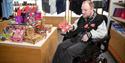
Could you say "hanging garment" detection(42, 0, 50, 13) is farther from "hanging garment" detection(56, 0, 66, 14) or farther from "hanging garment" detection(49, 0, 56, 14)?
"hanging garment" detection(56, 0, 66, 14)

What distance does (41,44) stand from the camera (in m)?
2.01

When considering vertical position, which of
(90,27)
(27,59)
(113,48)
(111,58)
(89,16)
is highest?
(89,16)

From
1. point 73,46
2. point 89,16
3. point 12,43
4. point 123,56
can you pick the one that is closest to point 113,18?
point 123,56

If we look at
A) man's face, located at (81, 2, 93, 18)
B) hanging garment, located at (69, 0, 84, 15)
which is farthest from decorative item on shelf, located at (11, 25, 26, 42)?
hanging garment, located at (69, 0, 84, 15)

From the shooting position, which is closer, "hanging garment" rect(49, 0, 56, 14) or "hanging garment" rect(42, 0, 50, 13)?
"hanging garment" rect(49, 0, 56, 14)

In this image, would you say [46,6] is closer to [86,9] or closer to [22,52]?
[86,9]

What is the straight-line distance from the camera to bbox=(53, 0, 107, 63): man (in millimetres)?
2096

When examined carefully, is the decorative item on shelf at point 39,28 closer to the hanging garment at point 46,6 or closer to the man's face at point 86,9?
the man's face at point 86,9

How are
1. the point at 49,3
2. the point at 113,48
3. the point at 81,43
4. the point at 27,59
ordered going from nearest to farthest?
the point at 27,59 < the point at 81,43 < the point at 113,48 < the point at 49,3

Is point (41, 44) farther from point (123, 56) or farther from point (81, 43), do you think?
point (123, 56)

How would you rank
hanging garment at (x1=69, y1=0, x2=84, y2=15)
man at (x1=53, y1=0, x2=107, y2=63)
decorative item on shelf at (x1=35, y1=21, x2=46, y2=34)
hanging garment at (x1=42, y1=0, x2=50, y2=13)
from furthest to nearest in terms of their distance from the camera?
hanging garment at (x1=42, y1=0, x2=50, y2=13) < hanging garment at (x1=69, y1=0, x2=84, y2=15) < decorative item on shelf at (x1=35, y1=21, x2=46, y2=34) < man at (x1=53, y1=0, x2=107, y2=63)

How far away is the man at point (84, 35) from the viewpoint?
2096mm

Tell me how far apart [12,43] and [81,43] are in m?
0.88

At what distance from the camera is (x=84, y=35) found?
2.08 metres
